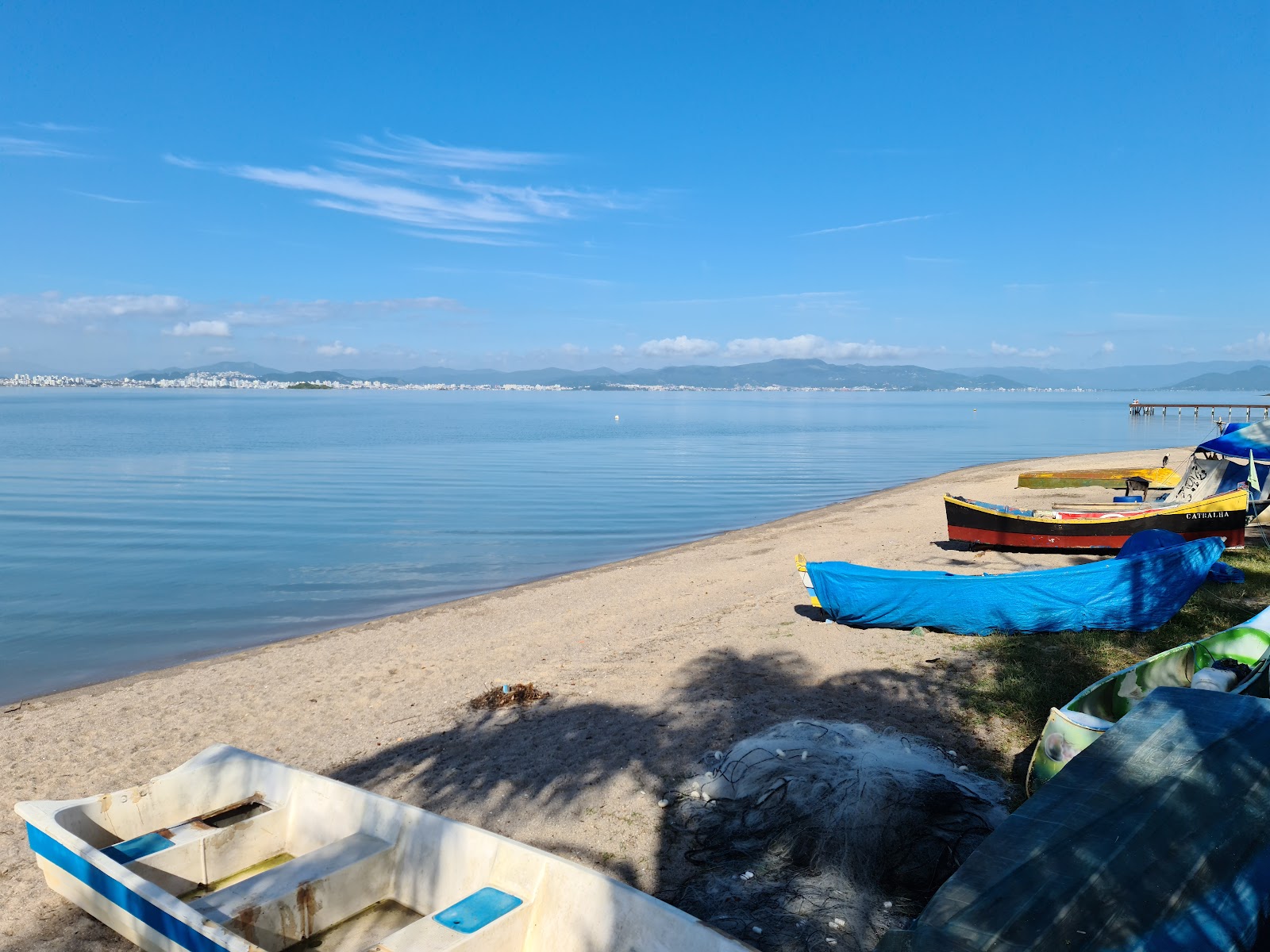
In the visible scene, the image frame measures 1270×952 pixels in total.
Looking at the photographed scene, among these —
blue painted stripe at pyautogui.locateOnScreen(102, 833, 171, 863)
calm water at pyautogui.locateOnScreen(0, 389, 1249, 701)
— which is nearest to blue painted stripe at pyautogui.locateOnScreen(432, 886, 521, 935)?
blue painted stripe at pyautogui.locateOnScreen(102, 833, 171, 863)

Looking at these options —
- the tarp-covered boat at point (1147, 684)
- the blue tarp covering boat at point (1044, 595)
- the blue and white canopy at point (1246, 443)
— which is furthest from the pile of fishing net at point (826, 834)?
the blue and white canopy at point (1246, 443)

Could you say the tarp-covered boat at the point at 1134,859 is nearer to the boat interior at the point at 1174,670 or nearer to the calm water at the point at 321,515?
the boat interior at the point at 1174,670

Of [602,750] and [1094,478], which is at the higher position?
[1094,478]

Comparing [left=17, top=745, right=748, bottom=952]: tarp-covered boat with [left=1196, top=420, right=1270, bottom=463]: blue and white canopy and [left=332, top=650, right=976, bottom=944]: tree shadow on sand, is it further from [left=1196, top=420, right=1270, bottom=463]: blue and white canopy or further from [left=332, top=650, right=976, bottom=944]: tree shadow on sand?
[left=1196, top=420, right=1270, bottom=463]: blue and white canopy

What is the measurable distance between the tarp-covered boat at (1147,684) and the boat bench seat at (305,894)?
14.6 feet

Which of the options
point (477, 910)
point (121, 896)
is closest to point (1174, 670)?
point (477, 910)

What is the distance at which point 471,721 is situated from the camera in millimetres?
8906

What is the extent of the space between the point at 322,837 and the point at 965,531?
13919 mm

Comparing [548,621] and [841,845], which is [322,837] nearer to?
[841,845]

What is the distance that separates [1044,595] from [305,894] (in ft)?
29.1

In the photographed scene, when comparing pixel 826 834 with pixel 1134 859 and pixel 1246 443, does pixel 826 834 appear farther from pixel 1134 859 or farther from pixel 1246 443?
pixel 1246 443

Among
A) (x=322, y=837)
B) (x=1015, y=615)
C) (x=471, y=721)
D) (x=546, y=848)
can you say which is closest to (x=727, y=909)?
(x=546, y=848)

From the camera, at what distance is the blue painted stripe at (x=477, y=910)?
4594 mm

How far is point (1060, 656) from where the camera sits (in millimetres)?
9719
